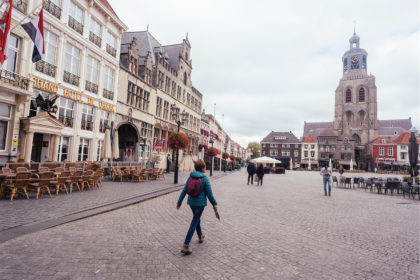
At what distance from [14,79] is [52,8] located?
18.8 feet

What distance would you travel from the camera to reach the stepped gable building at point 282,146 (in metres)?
87.0

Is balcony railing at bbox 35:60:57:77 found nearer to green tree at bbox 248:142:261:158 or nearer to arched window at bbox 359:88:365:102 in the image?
arched window at bbox 359:88:365:102

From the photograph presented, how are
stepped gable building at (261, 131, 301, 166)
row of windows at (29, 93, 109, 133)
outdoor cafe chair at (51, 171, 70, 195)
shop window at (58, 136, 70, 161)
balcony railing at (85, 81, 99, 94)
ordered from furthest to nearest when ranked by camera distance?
stepped gable building at (261, 131, 301, 166)
balcony railing at (85, 81, 99, 94)
shop window at (58, 136, 70, 161)
row of windows at (29, 93, 109, 133)
outdoor cafe chair at (51, 171, 70, 195)

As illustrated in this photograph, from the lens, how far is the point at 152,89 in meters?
26.9

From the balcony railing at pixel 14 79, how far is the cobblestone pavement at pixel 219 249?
974cm

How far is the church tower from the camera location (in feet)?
252

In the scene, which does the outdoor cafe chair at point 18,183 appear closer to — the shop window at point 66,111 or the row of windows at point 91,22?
the shop window at point 66,111

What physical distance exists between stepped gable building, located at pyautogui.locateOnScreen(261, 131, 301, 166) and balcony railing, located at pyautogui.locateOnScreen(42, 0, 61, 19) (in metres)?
81.4

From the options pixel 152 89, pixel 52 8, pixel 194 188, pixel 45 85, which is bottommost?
pixel 194 188

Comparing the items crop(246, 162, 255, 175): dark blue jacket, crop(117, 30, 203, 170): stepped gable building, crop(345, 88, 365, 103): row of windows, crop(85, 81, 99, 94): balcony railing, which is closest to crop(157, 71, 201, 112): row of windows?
crop(117, 30, 203, 170): stepped gable building

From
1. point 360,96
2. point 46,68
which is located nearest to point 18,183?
point 46,68

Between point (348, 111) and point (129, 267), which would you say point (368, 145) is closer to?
point (348, 111)

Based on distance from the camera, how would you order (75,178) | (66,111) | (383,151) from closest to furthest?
(75,178) < (66,111) < (383,151)

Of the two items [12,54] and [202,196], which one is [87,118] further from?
[202,196]
